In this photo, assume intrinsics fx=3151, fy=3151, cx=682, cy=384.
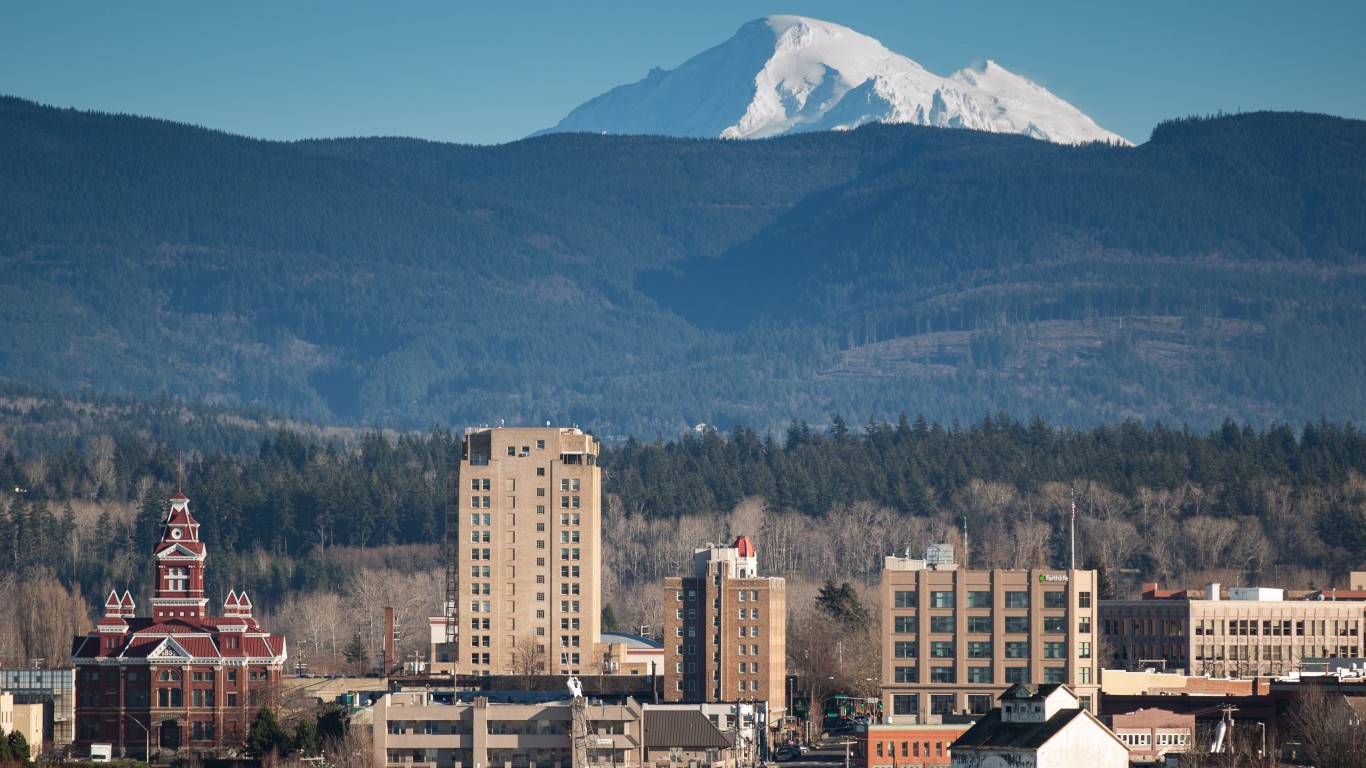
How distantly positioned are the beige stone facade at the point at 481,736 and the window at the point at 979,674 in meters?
22.9

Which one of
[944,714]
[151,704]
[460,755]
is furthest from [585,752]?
[151,704]

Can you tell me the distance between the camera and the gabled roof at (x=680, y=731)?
177875 mm

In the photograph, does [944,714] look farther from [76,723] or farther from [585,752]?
[76,723]

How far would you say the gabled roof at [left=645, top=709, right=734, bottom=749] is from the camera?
7003 inches

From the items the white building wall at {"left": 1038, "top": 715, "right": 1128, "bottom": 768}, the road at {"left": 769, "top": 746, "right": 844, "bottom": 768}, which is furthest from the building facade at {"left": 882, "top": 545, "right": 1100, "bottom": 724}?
the white building wall at {"left": 1038, "top": 715, "right": 1128, "bottom": 768}

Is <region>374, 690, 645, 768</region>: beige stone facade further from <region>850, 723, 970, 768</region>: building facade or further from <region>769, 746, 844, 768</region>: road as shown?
<region>850, 723, 970, 768</region>: building facade

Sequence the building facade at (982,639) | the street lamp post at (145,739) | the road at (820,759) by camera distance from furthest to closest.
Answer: the street lamp post at (145,739) < the building facade at (982,639) < the road at (820,759)

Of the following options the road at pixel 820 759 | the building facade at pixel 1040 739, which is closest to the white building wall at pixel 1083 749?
the building facade at pixel 1040 739

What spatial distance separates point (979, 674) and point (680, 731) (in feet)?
63.1

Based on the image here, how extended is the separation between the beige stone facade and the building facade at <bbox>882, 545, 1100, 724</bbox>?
67.8ft

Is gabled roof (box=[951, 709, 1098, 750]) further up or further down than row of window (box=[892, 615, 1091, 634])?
further down

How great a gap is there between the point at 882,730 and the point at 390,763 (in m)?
26.7

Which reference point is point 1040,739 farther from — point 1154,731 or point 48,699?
point 48,699

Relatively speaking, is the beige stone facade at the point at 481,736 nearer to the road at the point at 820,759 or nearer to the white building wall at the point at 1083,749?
the road at the point at 820,759
